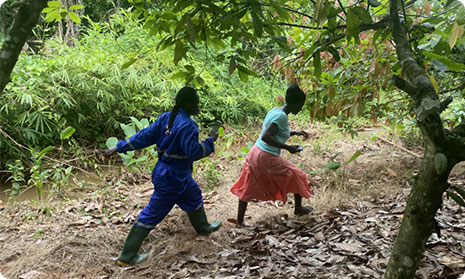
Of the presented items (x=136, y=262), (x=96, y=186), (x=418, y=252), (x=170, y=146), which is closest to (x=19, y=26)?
(x=170, y=146)

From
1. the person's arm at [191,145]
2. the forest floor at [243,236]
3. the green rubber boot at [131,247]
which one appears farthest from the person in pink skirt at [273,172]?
the green rubber boot at [131,247]

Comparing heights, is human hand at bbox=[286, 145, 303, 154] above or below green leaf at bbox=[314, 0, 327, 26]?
below

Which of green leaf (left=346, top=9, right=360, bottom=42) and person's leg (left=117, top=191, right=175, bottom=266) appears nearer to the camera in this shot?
green leaf (left=346, top=9, right=360, bottom=42)

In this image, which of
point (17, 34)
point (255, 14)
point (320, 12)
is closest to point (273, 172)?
point (255, 14)

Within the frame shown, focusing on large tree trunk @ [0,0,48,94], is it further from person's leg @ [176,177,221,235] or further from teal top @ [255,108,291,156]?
teal top @ [255,108,291,156]

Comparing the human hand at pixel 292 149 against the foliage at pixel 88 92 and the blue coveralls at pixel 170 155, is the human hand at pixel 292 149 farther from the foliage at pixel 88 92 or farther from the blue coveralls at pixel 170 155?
the foliage at pixel 88 92

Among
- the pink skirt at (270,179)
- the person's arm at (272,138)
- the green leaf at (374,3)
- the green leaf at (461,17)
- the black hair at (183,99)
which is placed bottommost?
the pink skirt at (270,179)

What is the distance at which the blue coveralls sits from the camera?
2459mm

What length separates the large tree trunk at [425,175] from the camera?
1.13m

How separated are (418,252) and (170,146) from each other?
186 cm

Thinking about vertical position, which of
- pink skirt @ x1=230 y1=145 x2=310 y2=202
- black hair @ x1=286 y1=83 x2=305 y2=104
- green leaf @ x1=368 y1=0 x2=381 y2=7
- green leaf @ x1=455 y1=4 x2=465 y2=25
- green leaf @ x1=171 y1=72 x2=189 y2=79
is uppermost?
green leaf @ x1=368 y1=0 x2=381 y2=7

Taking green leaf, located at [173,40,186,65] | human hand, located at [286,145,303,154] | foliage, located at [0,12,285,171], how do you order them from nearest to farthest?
1. green leaf, located at [173,40,186,65]
2. human hand, located at [286,145,303,154]
3. foliage, located at [0,12,285,171]

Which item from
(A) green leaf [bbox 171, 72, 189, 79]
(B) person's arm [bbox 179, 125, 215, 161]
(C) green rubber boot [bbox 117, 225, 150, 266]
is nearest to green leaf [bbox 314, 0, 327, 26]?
(A) green leaf [bbox 171, 72, 189, 79]

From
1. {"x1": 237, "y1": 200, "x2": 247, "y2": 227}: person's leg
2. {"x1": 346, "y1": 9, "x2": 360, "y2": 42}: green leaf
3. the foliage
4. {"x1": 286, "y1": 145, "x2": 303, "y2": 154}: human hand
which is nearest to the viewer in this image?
{"x1": 346, "y1": 9, "x2": 360, "y2": 42}: green leaf
